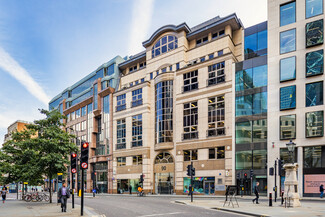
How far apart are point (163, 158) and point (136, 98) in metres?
12.0

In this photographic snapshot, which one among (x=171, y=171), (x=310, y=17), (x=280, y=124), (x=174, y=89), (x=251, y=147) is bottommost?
(x=171, y=171)

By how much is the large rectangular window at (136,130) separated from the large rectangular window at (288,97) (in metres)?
23.7

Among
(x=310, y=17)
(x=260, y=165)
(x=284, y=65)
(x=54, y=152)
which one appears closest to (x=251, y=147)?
(x=260, y=165)

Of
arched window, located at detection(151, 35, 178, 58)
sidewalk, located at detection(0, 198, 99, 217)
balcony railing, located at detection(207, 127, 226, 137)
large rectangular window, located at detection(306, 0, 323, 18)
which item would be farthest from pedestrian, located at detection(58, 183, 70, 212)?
arched window, located at detection(151, 35, 178, 58)

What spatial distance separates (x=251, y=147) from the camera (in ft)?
125

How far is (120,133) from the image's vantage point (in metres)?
56.4

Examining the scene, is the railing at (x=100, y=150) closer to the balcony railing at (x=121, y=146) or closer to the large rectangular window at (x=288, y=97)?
the balcony railing at (x=121, y=146)

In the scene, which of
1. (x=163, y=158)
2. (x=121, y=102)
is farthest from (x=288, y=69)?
(x=121, y=102)

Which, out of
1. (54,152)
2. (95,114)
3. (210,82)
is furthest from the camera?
(95,114)

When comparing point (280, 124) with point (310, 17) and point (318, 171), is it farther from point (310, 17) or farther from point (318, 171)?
point (310, 17)

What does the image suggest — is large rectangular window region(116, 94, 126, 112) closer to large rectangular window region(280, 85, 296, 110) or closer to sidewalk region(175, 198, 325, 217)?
large rectangular window region(280, 85, 296, 110)

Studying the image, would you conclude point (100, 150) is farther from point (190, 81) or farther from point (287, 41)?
point (287, 41)

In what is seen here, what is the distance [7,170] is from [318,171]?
108 feet

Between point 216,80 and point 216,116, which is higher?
point 216,80
